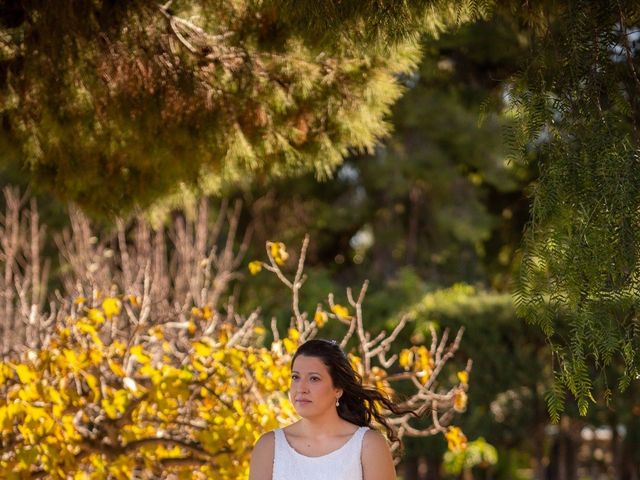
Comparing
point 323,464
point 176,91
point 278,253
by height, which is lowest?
point 323,464

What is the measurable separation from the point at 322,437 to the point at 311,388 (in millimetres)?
173

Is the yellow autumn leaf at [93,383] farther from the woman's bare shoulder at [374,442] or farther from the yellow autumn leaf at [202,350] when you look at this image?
the woman's bare shoulder at [374,442]

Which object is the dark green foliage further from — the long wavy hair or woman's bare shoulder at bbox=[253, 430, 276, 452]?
woman's bare shoulder at bbox=[253, 430, 276, 452]

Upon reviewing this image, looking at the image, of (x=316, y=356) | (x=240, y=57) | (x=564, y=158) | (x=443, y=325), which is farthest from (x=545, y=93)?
(x=443, y=325)

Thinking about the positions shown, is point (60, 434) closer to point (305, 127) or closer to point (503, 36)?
point (305, 127)

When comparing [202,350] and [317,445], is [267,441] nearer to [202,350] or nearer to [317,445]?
[317,445]

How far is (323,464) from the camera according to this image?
3.63m

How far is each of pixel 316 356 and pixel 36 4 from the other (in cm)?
216

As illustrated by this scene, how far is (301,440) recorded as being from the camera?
3.71 m

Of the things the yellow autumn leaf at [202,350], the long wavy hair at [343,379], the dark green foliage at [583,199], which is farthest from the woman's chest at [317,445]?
the yellow autumn leaf at [202,350]

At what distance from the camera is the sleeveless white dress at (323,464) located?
3609 millimetres

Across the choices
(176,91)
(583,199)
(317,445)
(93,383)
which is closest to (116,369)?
(93,383)

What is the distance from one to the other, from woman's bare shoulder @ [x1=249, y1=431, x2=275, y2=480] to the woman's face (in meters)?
0.16

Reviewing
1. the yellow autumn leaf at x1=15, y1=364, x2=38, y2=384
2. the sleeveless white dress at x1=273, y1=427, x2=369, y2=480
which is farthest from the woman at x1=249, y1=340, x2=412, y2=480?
the yellow autumn leaf at x1=15, y1=364, x2=38, y2=384
